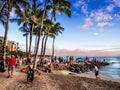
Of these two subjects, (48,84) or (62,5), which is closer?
(48,84)

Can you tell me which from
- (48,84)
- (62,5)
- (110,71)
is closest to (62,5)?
(62,5)

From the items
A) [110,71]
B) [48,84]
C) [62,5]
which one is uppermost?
[62,5]

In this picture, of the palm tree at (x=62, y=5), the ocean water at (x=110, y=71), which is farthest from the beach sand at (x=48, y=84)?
the ocean water at (x=110, y=71)

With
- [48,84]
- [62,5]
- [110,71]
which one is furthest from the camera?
[110,71]

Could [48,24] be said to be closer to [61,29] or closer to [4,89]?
[4,89]

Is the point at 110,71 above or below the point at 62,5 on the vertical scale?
below

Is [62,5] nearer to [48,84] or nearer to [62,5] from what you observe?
[62,5]

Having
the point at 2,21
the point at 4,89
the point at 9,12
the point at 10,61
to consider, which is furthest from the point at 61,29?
the point at 4,89

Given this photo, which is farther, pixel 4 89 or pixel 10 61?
pixel 10 61

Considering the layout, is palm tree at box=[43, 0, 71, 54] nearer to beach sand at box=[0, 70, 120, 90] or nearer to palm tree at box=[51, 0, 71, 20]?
palm tree at box=[51, 0, 71, 20]

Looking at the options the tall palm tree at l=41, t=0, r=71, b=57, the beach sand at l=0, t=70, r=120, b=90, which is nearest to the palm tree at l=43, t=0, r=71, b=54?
the tall palm tree at l=41, t=0, r=71, b=57

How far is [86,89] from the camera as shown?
49.2 ft

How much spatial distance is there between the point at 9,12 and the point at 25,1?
3.10 meters

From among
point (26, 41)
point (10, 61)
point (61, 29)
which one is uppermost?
point (61, 29)
